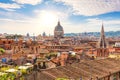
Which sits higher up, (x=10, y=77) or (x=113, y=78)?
(x=10, y=77)

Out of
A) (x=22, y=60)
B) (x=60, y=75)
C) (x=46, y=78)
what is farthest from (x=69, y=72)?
(x=22, y=60)

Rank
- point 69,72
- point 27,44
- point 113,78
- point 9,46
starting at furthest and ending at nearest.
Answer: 1. point 27,44
2. point 9,46
3. point 113,78
4. point 69,72

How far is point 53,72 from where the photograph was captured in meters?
21.6

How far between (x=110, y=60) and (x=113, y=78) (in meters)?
6.27

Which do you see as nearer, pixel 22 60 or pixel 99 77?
pixel 99 77

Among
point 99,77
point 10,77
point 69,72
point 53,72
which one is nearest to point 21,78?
point 10,77

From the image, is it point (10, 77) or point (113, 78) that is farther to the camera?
point (113, 78)

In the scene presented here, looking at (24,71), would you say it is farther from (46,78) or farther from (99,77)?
(99,77)

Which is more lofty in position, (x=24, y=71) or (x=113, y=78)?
(x=24, y=71)

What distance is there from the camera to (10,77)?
19406 mm

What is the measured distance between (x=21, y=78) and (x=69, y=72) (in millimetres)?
5152

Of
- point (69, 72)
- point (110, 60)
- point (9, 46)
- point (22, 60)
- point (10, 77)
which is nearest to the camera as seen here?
point (10, 77)

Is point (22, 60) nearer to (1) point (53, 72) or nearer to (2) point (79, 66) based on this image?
(2) point (79, 66)

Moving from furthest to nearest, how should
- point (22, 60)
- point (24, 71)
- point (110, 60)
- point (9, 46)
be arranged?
point (9, 46) < point (22, 60) < point (110, 60) < point (24, 71)
